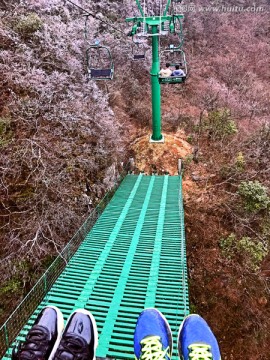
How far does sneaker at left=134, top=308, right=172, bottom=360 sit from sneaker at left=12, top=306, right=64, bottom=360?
2.24 ft

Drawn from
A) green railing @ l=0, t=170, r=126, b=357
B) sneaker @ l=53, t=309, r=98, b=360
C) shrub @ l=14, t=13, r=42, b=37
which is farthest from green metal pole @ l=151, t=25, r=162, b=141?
sneaker @ l=53, t=309, r=98, b=360

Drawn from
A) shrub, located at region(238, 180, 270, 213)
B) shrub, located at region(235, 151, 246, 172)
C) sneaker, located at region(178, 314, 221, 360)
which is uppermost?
sneaker, located at region(178, 314, 221, 360)

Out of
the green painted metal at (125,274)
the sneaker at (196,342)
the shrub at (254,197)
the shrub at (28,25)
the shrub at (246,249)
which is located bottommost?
the shrub at (246,249)

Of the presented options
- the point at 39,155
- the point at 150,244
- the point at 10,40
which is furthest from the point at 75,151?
the point at 10,40

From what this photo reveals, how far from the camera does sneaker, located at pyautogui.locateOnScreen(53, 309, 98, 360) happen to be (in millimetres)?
2338

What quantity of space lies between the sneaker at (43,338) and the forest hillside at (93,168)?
3274 mm

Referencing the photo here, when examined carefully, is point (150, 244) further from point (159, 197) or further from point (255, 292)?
point (255, 292)

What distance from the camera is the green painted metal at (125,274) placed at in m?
3.19

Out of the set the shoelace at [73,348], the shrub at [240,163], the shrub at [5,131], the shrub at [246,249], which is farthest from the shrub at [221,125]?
the shoelace at [73,348]

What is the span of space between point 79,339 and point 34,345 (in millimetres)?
350

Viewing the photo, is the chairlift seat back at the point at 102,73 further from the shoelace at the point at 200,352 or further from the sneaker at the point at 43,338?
the shoelace at the point at 200,352

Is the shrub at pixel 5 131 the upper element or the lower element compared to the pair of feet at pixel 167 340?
upper

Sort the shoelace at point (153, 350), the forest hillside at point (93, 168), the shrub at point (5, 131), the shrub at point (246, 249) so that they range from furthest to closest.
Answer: the shrub at point (246, 249), the shrub at point (5, 131), the forest hillside at point (93, 168), the shoelace at point (153, 350)

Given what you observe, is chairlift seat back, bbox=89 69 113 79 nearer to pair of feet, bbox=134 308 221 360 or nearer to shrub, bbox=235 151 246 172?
pair of feet, bbox=134 308 221 360
